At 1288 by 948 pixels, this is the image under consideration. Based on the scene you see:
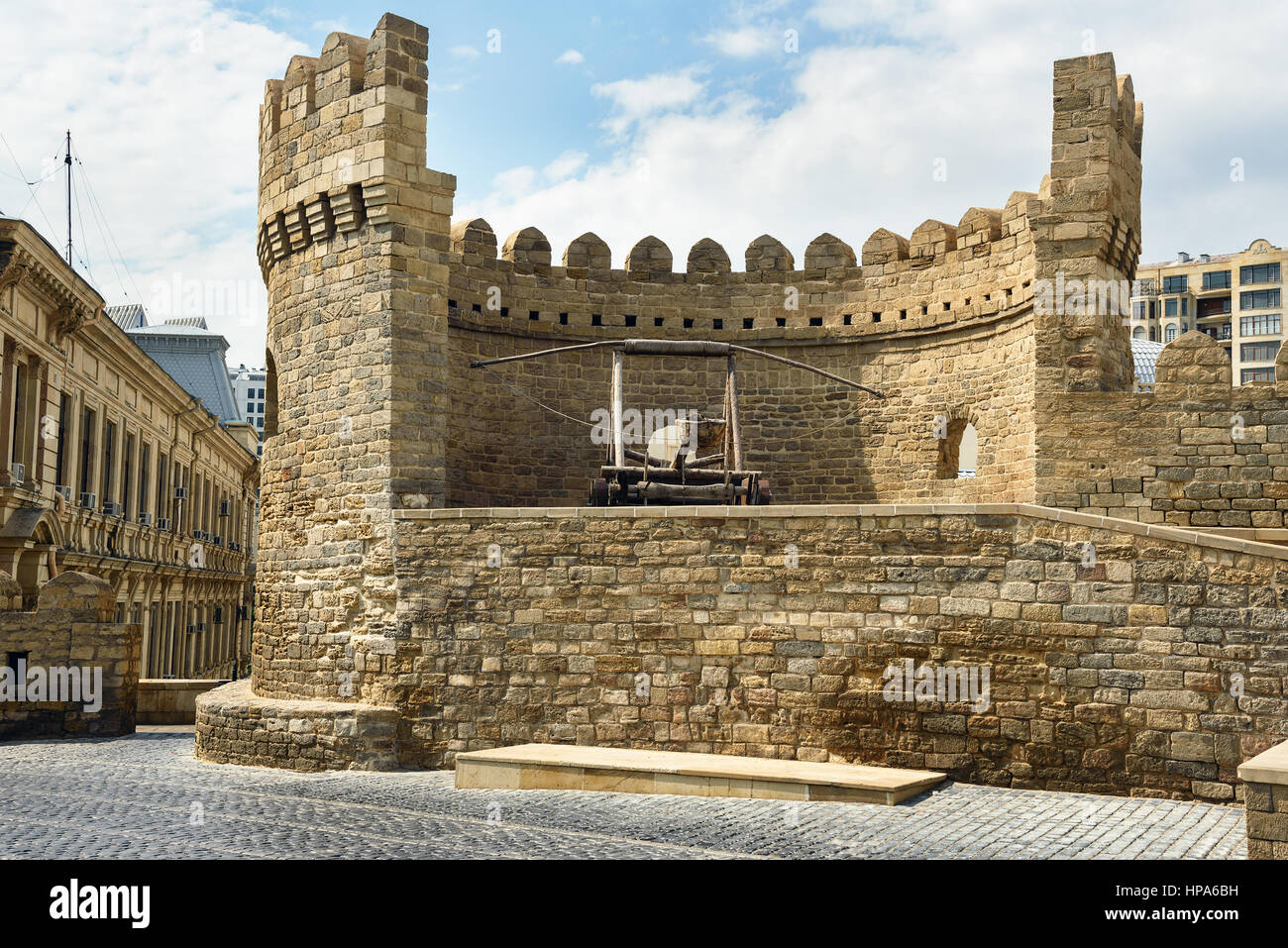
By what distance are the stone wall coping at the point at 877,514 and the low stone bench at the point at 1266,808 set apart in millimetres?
3295

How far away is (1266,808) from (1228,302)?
227ft

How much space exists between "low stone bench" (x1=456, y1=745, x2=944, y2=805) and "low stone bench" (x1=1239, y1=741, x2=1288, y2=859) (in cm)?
311

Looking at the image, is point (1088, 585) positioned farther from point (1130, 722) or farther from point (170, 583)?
point (170, 583)

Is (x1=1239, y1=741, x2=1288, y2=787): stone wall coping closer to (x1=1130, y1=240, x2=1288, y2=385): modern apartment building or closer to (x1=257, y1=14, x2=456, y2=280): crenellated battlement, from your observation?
(x1=257, y1=14, x2=456, y2=280): crenellated battlement

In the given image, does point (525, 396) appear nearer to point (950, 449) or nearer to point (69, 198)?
point (950, 449)

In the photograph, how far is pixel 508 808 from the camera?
983 cm

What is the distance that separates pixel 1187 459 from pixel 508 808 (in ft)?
28.6

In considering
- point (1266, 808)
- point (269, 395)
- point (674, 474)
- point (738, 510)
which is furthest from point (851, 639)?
point (269, 395)

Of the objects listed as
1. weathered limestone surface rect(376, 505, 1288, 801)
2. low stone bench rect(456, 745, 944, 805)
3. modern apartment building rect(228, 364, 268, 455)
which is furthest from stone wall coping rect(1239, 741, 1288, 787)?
modern apartment building rect(228, 364, 268, 455)

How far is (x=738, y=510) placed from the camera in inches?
463

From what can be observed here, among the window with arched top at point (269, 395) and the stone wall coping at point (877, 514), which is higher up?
the window with arched top at point (269, 395)

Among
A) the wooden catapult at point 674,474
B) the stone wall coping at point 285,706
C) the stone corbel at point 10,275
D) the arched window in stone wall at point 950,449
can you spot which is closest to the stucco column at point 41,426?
the stone corbel at point 10,275

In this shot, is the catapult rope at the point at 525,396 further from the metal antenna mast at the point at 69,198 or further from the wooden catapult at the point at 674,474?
the metal antenna mast at the point at 69,198

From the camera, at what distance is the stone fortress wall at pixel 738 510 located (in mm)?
10438
